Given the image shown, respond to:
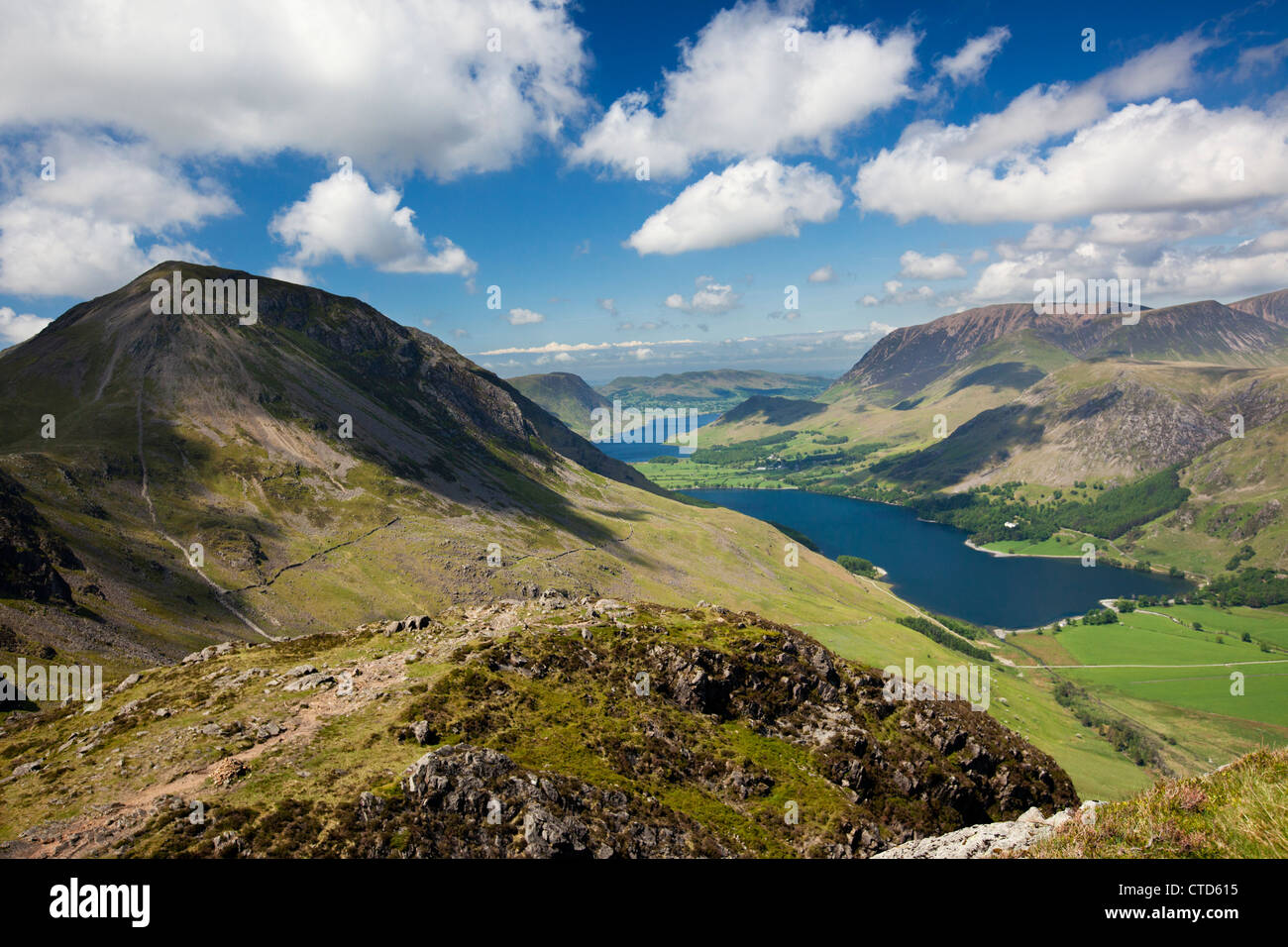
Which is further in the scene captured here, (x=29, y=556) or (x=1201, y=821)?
(x=29, y=556)

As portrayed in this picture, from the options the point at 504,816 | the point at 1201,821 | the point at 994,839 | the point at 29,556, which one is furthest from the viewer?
the point at 29,556

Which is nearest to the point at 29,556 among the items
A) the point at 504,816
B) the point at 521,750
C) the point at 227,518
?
the point at 227,518

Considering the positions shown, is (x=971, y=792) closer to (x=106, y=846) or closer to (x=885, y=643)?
(x=106, y=846)

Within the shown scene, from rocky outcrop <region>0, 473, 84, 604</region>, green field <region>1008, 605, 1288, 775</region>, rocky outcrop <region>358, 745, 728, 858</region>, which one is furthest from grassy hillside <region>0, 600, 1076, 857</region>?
green field <region>1008, 605, 1288, 775</region>

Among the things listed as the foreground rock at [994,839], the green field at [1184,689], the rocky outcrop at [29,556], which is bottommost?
the green field at [1184,689]

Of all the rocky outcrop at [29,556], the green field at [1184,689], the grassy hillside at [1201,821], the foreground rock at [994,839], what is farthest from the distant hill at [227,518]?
the grassy hillside at [1201,821]

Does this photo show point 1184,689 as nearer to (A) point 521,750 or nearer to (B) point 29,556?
(A) point 521,750

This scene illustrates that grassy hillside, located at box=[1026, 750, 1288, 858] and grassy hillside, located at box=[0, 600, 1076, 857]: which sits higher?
grassy hillside, located at box=[1026, 750, 1288, 858]

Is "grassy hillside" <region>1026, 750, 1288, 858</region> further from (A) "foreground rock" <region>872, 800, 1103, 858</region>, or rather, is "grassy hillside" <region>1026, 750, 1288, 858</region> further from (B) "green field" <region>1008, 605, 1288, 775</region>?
(B) "green field" <region>1008, 605, 1288, 775</region>

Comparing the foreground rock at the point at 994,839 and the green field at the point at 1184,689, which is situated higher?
the foreground rock at the point at 994,839

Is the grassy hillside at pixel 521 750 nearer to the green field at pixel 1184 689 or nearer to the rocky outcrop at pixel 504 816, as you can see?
the rocky outcrop at pixel 504 816

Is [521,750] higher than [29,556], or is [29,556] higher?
[29,556]
